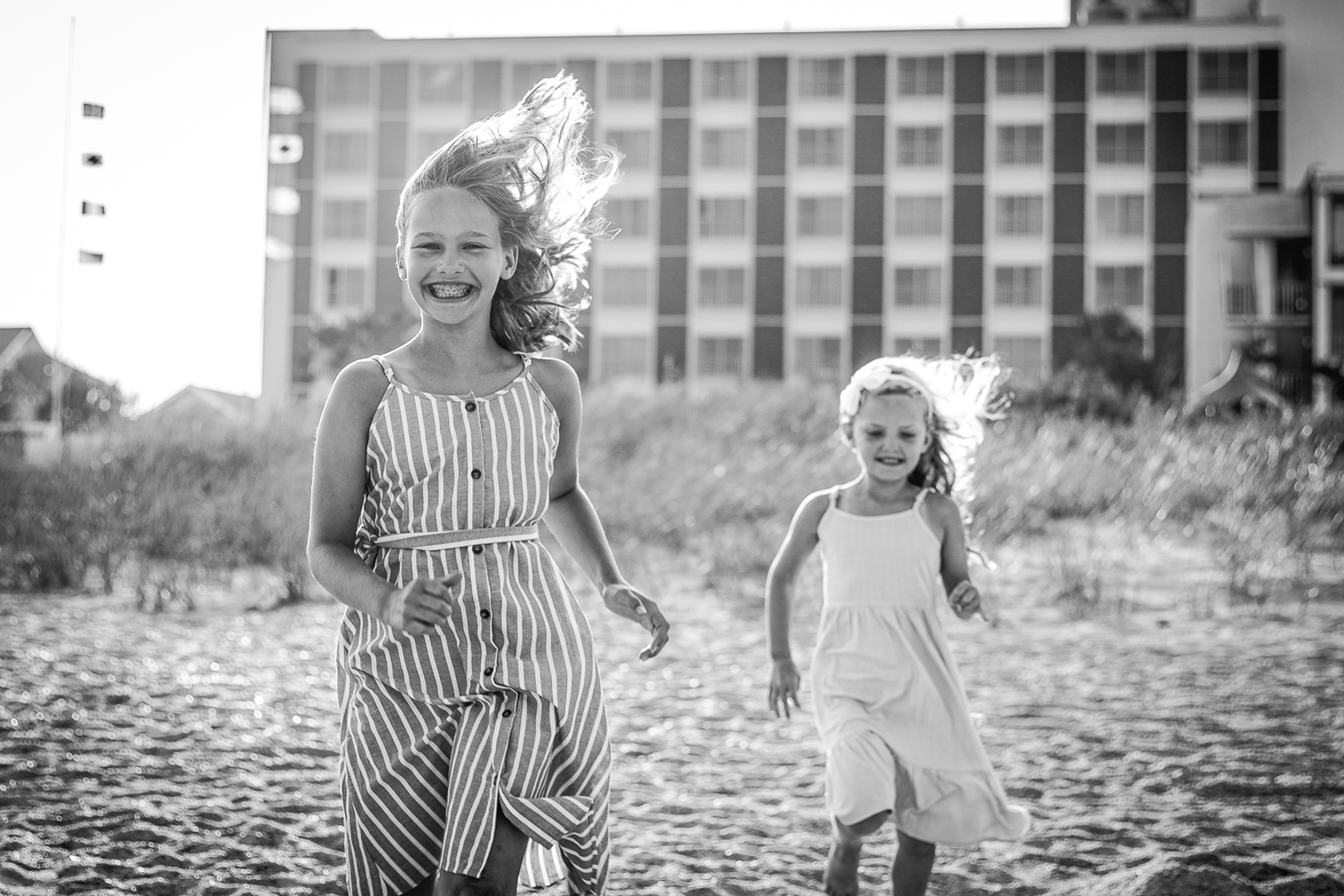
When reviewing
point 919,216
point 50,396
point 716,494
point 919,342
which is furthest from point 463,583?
point 919,216

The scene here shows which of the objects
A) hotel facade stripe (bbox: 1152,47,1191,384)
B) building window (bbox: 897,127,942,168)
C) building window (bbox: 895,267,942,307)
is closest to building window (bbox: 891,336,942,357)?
building window (bbox: 895,267,942,307)

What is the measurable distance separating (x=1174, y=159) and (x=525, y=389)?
1621 inches

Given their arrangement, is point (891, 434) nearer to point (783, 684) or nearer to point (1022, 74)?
point (783, 684)

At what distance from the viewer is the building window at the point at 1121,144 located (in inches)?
1574

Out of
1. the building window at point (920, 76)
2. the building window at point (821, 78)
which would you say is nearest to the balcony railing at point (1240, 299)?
the building window at point (920, 76)

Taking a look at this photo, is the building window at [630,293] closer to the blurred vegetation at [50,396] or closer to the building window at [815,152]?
the building window at [815,152]

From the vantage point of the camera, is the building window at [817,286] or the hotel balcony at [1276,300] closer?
the hotel balcony at [1276,300]

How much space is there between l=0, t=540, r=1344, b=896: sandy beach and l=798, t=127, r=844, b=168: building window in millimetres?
34146

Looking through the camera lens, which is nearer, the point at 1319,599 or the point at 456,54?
the point at 1319,599

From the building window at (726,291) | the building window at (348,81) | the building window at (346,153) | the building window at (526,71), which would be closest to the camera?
the building window at (726,291)

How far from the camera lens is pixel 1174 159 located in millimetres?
39938

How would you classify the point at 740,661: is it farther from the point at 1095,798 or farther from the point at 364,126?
the point at 364,126

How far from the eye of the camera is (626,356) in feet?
133

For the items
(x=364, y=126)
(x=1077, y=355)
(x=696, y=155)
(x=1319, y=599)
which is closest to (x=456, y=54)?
(x=364, y=126)
